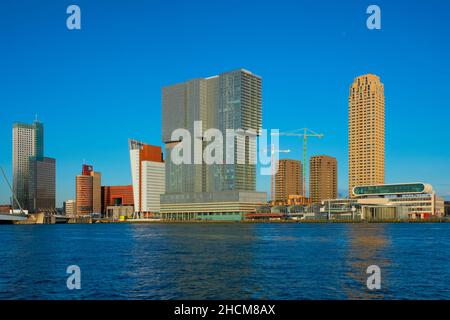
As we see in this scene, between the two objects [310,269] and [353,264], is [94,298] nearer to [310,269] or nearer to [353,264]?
[310,269]

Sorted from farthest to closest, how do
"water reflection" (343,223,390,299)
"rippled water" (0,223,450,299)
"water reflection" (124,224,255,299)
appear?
"water reflection" (124,224,255,299) → "rippled water" (0,223,450,299) → "water reflection" (343,223,390,299)

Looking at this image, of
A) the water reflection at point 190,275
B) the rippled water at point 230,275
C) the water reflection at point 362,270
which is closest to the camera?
the water reflection at point 362,270

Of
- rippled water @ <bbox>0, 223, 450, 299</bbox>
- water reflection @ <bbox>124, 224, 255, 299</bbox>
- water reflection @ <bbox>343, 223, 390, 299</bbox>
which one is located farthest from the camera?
water reflection @ <bbox>124, 224, 255, 299</bbox>

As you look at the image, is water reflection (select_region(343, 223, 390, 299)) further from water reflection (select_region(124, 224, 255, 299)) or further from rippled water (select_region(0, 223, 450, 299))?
water reflection (select_region(124, 224, 255, 299))

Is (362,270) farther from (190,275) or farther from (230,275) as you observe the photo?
(190,275)

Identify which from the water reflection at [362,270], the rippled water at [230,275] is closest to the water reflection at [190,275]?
the rippled water at [230,275]

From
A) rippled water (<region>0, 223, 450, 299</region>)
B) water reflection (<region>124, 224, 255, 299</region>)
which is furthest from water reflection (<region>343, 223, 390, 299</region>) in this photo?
water reflection (<region>124, 224, 255, 299</region>)

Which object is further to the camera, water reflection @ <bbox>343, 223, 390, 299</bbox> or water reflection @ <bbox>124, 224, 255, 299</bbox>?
water reflection @ <bbox>124, 224, 255, 299</bbox>

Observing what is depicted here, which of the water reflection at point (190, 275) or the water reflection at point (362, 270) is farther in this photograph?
the water reflection at point (190, 275)

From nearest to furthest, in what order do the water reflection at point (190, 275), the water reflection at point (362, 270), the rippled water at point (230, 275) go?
the water reflection at point (362, 270) → the rippled water at point (230, 275) → the water reflection at point (190, 275)

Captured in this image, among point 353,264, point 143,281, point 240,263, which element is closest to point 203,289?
point 143,281

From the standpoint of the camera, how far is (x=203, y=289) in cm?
4016

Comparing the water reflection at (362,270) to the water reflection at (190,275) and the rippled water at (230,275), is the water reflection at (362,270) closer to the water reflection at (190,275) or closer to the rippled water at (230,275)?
the rippled water at (230,275)
